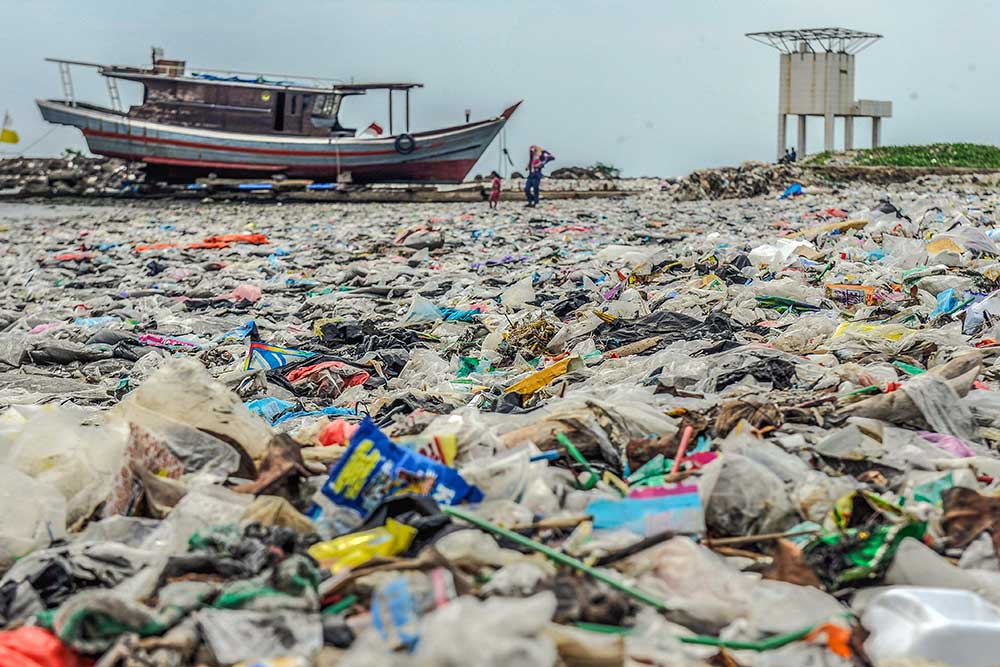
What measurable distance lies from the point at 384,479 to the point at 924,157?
2626 cm

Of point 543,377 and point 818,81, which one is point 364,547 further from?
point 818,81

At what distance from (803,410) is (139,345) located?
4.83 meters

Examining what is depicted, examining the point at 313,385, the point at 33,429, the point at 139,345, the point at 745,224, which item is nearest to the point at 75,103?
the point at 745,224

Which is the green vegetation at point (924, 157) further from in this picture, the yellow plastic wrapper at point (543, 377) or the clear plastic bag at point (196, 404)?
the clear plastic bag at point (196, 404)

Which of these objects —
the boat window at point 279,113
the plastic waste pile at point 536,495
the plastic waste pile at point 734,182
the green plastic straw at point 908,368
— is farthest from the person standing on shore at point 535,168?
the green plastic straw at point 908,368

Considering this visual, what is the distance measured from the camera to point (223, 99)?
24.8 meters

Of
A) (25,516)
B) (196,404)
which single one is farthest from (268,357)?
(25,516)

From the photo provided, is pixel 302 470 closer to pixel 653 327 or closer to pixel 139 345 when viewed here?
pixel 653 327

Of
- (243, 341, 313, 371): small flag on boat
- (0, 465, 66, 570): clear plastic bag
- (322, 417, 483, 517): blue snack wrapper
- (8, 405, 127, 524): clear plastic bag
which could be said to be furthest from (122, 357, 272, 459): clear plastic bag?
(243, 341, 313, 371): small flag on boat

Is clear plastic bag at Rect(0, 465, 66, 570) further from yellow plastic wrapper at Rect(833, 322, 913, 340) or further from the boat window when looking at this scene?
the boat window

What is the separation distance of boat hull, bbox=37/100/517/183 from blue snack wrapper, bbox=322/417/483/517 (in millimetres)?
23121

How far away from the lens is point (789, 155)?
3016 centimetres

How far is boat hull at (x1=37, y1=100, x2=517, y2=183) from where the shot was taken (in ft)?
80.2

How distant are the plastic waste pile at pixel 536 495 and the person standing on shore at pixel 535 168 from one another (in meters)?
13.2
